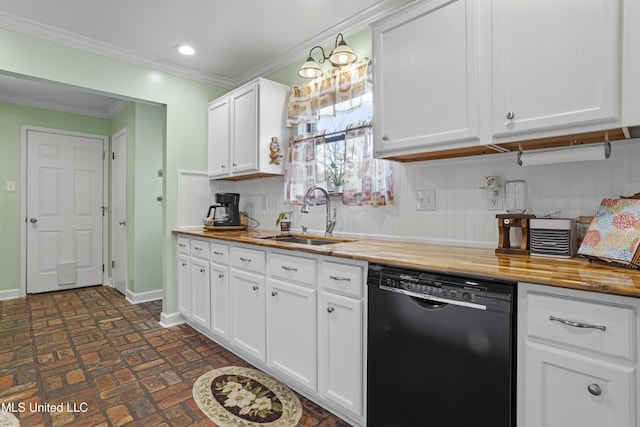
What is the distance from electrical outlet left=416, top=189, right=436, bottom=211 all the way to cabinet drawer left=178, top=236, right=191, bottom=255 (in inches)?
81.3

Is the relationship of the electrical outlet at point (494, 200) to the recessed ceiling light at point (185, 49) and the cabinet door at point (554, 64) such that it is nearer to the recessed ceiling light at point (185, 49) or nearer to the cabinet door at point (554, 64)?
the cabinet door at point (554, 64)

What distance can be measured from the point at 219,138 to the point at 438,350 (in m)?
2.79

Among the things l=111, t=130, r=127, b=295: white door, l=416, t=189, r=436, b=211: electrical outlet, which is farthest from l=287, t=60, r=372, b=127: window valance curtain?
l=111, t=130, r=127, b=295: white door

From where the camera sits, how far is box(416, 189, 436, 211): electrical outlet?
7.00 feet

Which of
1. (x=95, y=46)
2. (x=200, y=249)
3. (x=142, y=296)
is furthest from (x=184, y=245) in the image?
(x=95, y=46)

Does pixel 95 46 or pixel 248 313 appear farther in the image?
pixel 95 46

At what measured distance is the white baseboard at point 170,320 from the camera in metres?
3.29

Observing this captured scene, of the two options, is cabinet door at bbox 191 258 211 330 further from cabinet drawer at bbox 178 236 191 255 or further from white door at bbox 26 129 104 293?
white door at bbox 26 129 104 293

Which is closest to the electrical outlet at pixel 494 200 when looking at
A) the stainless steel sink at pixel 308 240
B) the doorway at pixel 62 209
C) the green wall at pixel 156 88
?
the stainless steel sink at pixel 308 240

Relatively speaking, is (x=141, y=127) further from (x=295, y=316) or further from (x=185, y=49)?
(x=295, y=316)

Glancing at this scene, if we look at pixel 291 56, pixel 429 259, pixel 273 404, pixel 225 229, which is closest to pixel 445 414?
pixel 429 259

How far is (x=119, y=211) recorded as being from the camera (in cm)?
462

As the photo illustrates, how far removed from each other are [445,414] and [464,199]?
1.14 m

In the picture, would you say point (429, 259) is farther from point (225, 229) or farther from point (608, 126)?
point (225, 229)
